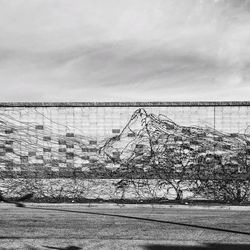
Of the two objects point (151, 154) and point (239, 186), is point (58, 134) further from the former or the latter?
point (239, 186)

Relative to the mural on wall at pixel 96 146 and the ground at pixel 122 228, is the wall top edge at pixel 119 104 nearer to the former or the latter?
the mural on wall at pixel 96 146

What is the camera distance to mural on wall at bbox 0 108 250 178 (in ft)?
46.0

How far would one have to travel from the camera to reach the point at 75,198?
13.8 metres

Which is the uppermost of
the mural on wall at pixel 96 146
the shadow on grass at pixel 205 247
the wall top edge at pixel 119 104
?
the wall top edge at pixel 119 104

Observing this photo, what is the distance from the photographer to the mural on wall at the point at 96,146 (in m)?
14.0

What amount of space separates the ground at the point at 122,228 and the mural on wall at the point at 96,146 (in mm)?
2088

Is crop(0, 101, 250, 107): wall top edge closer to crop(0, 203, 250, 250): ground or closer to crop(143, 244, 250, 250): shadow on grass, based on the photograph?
crop(0, 203, 250, 250): ground

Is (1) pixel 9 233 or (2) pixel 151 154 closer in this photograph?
(1) pixel 9 233

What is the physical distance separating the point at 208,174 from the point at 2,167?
6362 mm

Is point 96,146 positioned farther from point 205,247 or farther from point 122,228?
point 205,247

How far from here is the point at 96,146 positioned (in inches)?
555

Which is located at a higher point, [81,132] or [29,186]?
[81,132]

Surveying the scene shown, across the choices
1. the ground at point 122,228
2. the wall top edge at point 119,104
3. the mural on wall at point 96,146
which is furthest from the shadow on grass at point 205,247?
the wall top edge at point 119,104

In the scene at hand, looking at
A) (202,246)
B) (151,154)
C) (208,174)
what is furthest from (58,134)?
(202,246)
